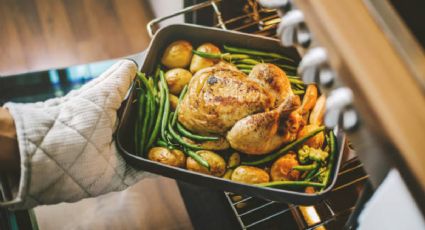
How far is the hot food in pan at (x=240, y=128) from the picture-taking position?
38.7 inches

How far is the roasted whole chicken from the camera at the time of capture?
964mm

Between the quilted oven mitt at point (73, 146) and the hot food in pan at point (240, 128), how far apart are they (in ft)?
0.26

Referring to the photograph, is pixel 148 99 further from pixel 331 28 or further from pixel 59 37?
pixel 59 37

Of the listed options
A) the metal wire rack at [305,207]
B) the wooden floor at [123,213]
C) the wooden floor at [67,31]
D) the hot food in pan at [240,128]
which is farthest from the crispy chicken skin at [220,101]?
the wooden floor at [67,31]

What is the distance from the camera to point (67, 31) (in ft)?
6.67

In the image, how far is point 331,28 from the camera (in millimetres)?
643

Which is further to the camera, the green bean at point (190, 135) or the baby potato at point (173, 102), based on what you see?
the baby potato at point (173, 102)

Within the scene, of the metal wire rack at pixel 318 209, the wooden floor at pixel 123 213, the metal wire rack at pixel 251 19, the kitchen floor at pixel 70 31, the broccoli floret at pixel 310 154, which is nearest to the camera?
the broccoli floret at pixel 310 154

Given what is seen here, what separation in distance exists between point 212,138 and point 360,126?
461mm

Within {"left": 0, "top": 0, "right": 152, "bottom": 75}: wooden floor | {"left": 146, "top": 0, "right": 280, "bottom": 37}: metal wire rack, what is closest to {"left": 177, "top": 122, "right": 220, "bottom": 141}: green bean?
{"left": 146, "top": 0, "right": 280, "bottom": 37}: metal wire rack

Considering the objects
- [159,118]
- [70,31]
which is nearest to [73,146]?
[159,118]

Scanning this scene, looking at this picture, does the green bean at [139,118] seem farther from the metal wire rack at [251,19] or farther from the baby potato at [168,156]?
the metal wire rack at [251,19]

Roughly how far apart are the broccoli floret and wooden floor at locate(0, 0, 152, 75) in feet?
3.98

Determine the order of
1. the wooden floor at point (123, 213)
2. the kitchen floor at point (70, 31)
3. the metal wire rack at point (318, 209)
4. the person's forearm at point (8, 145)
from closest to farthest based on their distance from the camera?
the person's forearm at point (8, 145) → the metal wire rack at point (318, 209) → the wooden floor at point (123, 213) → the kitchen floor at point (70, 31)
